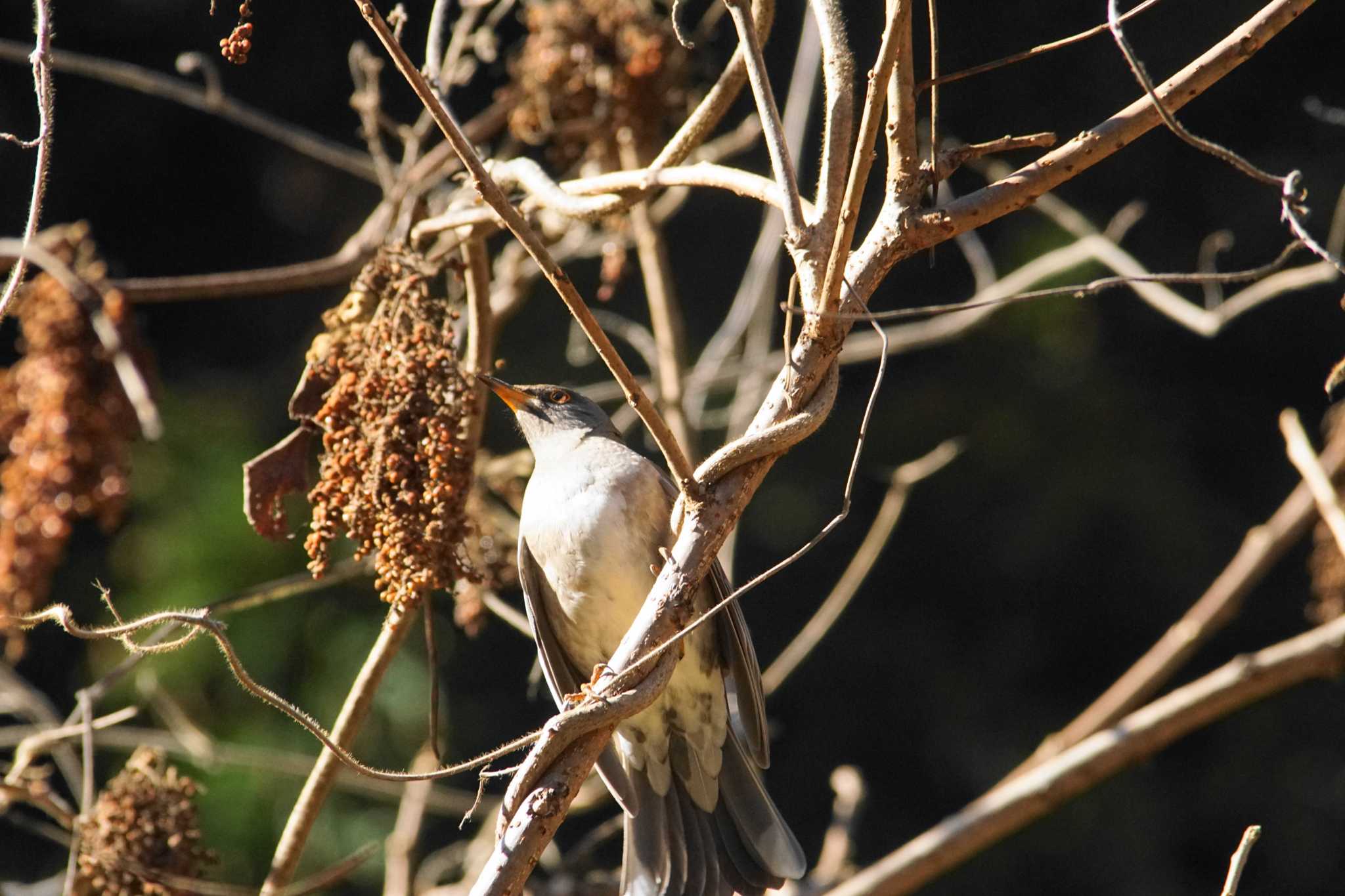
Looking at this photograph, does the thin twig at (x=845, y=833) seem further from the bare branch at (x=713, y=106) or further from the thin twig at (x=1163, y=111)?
the thin twig at (x=1163, y=111)

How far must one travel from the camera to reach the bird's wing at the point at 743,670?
122 inches

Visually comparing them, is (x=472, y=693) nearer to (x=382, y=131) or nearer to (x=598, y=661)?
(x=382, y=131)

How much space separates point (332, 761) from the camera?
2631mm

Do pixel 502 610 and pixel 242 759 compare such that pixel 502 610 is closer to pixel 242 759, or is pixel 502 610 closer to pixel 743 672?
pixel 743 672

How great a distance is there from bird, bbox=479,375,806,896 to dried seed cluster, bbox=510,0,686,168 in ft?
2.29

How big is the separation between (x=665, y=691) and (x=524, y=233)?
153cm

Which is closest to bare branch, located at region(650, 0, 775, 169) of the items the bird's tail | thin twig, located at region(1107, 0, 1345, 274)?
thin twig, located at region(1107, 0, 1345, 274)

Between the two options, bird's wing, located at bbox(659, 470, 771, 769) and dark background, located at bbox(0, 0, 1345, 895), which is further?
dark background, located at bbox(0, 0, 1345, 895)

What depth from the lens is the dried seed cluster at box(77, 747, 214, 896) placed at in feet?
8.41

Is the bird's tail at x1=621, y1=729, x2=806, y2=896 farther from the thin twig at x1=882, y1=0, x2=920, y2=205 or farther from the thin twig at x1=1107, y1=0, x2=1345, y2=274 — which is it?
the thin twig at x1=1107, y1=0, x2=1345, y2=274

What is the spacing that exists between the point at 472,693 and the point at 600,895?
315 cm

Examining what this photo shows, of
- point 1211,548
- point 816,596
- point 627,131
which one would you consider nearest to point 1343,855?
point 1211,548

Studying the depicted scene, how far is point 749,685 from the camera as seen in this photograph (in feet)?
10.4

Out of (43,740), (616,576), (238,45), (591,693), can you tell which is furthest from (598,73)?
(43,740)
